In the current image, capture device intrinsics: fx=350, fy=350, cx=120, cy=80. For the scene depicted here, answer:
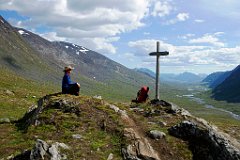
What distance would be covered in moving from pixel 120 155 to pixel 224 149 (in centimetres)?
642

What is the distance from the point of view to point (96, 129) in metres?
23.0

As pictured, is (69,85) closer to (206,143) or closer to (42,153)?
(42,153)

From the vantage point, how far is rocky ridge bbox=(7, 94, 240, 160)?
20539mm

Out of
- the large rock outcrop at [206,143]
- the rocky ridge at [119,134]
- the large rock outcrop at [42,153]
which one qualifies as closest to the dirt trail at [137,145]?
the rocky ridge at [119,134]

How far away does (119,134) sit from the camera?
22344 mm

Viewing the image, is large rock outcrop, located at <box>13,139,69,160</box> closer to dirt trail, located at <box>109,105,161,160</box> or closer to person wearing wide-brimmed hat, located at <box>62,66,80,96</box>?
dirt trail, located at <box>109,105,161,160</box>

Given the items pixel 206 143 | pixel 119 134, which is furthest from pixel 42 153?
pixel 206 143

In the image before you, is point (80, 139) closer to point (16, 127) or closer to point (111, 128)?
point (111, 128)

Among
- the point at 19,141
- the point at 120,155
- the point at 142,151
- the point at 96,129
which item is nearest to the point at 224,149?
the point at 142,151

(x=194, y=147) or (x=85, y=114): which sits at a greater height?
(x=85, y=114)

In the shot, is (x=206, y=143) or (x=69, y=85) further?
(x=69, y=85)

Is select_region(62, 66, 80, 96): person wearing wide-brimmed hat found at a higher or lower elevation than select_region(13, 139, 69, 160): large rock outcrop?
higher

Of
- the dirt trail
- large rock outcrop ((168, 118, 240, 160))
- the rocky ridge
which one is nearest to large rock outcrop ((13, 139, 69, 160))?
the rocky ridge

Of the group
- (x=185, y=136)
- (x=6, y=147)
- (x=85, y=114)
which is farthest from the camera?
(x=85, y=114)
